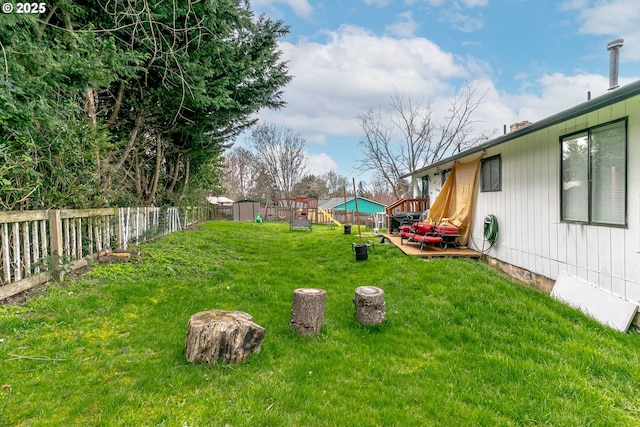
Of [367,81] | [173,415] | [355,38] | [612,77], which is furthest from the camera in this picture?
[367,81]

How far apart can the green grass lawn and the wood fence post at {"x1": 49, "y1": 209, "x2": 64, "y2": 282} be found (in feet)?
0.77

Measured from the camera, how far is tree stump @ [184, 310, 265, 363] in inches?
102

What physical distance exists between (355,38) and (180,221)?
Answer: 34.7ft

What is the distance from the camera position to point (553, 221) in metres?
4.50

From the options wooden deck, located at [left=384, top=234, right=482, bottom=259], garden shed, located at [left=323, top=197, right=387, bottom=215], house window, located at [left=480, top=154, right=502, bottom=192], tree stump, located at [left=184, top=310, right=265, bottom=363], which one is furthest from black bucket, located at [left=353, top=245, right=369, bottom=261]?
garden shed, located at [left=323, top=197, right=387, bottom=215]

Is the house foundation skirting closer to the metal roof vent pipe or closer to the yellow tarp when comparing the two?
the yellow tarp

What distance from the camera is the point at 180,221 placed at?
12.7 metres

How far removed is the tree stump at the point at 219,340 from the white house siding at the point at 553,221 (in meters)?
4.21

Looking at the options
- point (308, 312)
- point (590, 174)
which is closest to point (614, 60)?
point (590, 174)

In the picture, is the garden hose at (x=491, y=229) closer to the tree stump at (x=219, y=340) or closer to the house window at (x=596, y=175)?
the house window at (x=596, y=175)

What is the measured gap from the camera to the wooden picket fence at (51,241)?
3477 mm

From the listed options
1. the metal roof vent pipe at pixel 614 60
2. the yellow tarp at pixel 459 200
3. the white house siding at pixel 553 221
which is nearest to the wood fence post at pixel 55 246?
the white house siding at pixel 553 221

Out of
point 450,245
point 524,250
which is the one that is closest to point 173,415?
point 524,250

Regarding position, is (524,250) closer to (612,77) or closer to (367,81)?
(612,77)
